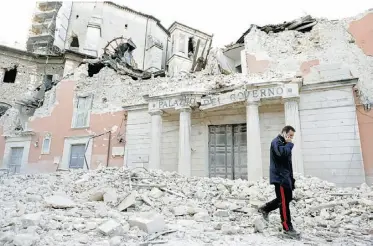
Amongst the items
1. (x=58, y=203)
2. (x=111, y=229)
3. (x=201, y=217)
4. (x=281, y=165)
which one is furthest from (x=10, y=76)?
(x=281, y=165)

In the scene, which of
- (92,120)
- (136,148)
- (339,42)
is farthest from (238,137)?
(92,120)

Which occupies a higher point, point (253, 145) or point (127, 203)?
point (253, 145)

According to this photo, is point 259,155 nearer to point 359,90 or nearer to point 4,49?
point 359,90

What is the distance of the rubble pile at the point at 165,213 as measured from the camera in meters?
3.70

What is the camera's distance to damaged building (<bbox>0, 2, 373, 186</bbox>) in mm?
10672

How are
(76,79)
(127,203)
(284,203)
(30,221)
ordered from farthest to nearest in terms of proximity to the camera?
(76,79), (127,203), (284,203), (30,221)

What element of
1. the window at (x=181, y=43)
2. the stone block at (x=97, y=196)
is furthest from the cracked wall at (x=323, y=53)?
the window at (x=181, y=43)

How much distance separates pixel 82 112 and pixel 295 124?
12018 mm

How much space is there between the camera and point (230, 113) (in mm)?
12641

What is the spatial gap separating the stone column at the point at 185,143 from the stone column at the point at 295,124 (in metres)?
4.05

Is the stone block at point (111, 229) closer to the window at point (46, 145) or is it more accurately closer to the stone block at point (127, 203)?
the stone block at point (127, 203)

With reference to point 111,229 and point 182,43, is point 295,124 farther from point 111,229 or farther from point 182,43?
point 182,43

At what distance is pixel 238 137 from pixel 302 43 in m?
5.62

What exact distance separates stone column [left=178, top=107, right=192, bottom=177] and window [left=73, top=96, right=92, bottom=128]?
22.3ft
